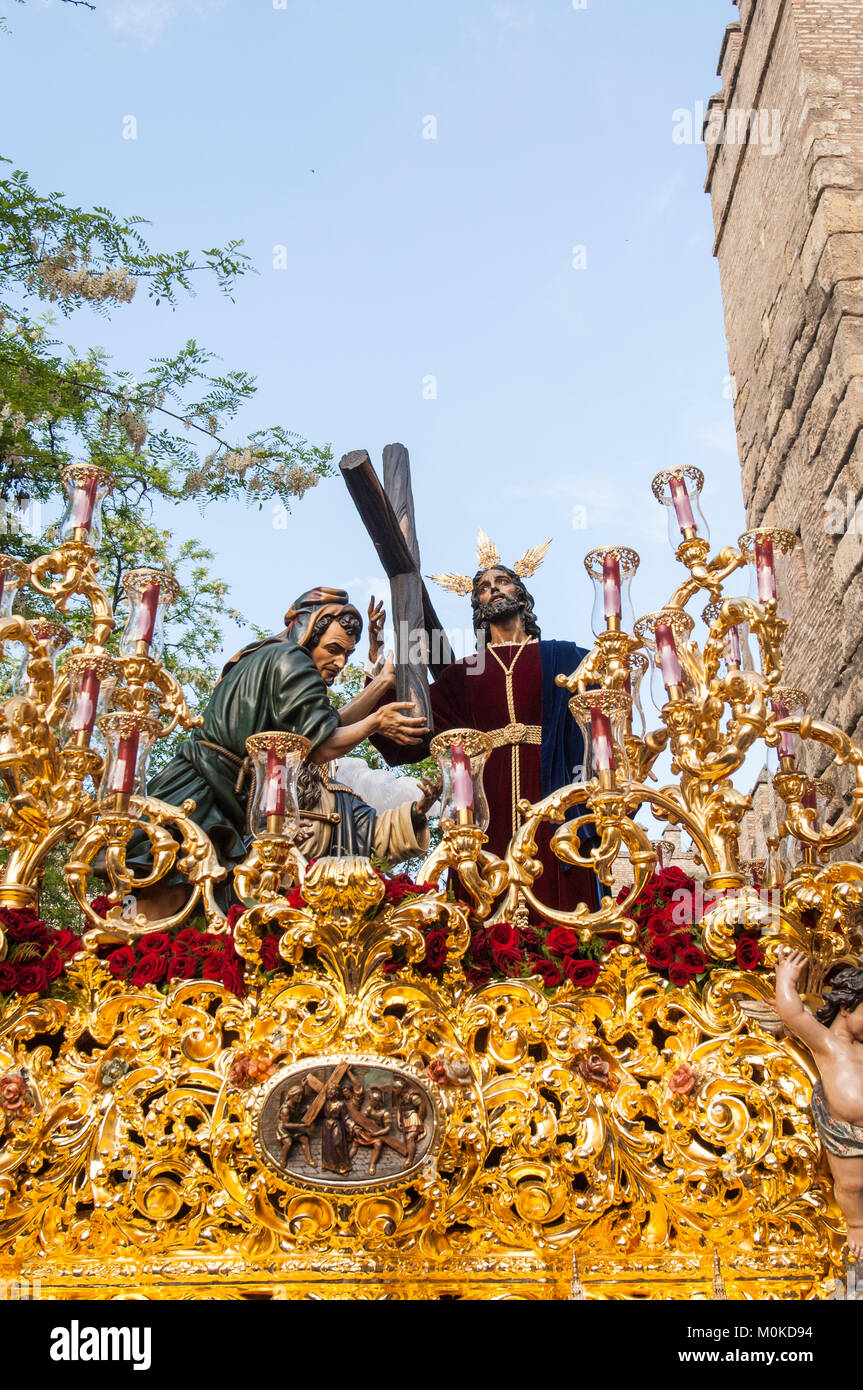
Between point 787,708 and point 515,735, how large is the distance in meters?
1.83

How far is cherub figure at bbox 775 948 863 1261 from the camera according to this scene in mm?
4605

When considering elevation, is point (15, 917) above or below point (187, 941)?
above

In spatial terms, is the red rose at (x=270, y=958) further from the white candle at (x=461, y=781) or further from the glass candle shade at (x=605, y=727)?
the glass candle shade at (x=605, y=727)

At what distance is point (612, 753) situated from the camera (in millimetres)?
5289

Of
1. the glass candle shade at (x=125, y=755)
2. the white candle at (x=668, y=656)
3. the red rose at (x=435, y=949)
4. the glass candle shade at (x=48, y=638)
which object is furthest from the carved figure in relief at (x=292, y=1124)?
the white candle at (x=668, y=656)

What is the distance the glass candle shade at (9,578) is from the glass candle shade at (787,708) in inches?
139

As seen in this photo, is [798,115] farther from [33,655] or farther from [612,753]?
[33,655]

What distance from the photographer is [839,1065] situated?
15.6 ft

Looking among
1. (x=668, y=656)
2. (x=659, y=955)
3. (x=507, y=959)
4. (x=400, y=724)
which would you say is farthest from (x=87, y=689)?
(x=659, y=955)

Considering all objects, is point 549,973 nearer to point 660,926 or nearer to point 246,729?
point 660,926

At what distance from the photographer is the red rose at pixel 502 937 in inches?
204

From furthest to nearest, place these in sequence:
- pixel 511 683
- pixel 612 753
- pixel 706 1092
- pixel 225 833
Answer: pixel 511 683 → pixel 225 833 → pixel 612 753 → pixel 706 1092

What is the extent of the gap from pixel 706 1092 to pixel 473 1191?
100 cm
